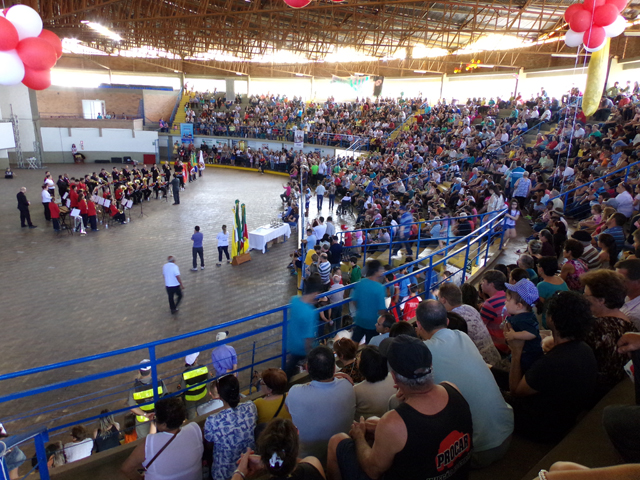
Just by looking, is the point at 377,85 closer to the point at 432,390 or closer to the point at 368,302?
the point at 368,302

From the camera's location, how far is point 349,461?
7.20 feet

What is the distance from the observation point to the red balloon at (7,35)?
649 cm

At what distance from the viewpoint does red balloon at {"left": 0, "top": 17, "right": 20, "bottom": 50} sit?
6492 mm

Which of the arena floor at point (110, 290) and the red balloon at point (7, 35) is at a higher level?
the red balloon at point (7, 35)

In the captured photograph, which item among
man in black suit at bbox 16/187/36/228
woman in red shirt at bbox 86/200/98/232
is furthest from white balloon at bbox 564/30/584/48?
man in black suit at bbox 16/187/36/228

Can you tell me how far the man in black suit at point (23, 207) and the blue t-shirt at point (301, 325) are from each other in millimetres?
12845

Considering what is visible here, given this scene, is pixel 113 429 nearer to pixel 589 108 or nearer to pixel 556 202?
pixel 589 108

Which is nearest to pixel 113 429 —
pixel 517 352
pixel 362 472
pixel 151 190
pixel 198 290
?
pixel 362 472

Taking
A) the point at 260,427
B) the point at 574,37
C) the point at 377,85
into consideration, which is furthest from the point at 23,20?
the point at 377,85

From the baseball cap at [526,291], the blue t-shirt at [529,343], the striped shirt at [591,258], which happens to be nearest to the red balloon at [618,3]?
the striped shirt at [591,258]

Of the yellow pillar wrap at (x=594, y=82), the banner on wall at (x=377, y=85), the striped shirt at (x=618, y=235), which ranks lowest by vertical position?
the striped shirt at (x=618, y=235)

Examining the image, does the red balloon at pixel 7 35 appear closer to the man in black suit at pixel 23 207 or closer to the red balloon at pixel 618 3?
the man in black suit at pixel 23 207

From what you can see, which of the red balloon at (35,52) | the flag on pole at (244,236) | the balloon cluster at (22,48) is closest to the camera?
the balloon cluster at (22,48)

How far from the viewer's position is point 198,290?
10.1m
